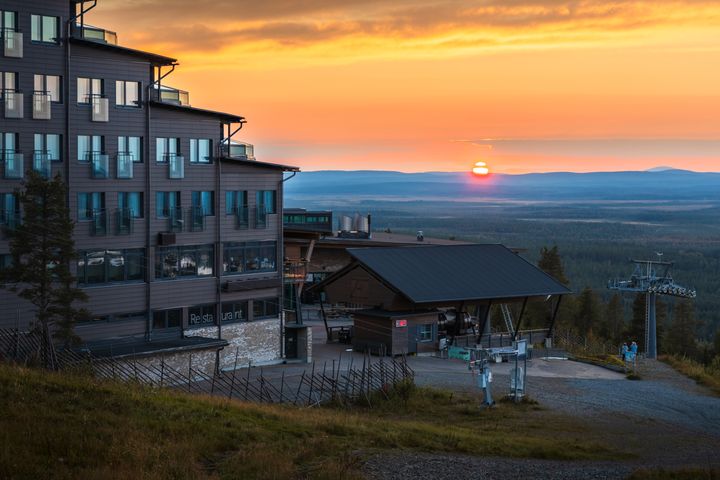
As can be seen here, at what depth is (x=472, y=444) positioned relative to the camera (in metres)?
26.8

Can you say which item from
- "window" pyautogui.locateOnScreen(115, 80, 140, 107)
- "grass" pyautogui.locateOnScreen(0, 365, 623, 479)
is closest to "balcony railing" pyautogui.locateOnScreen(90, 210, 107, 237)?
"window" pyautogui.locateOnScreen(115, 80, 140, 107)

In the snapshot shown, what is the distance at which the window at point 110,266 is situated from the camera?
38594 millimetres

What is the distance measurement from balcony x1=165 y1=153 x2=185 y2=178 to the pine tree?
7410mm

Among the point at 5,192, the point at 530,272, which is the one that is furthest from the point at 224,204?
the point at 530,272

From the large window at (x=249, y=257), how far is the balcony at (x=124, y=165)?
543cm

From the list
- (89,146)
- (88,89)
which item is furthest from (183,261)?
(88,89)

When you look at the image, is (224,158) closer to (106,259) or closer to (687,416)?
(106,259)

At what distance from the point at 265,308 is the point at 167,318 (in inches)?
205

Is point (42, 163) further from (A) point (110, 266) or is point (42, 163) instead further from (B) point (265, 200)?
(B) point (265, 200)

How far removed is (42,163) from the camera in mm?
37469

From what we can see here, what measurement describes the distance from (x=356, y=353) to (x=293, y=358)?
12.3 ft

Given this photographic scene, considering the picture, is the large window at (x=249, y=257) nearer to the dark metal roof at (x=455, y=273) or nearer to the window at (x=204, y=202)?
the window at (x=204, y=202)

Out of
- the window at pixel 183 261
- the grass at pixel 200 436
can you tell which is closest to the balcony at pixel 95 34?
the window at pixel 183 261

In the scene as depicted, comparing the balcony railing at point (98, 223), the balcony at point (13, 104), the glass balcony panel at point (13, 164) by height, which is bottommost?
the balcony railing at point (98, 223)
